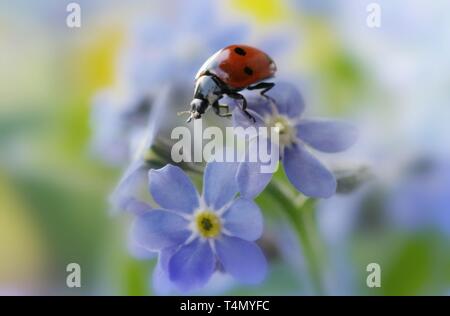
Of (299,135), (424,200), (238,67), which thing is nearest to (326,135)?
(299,135)

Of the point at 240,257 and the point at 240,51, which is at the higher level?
the point at 240,51

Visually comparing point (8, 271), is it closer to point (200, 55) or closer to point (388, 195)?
point (200, 55)

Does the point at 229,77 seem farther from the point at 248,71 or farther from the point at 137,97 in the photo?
the point at 137,97

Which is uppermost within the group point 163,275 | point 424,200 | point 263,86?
point 263,86

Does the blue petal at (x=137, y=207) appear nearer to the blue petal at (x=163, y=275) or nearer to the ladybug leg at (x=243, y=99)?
the blue petal at (x=163, y=275)

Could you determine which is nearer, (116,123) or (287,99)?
(287,99)
